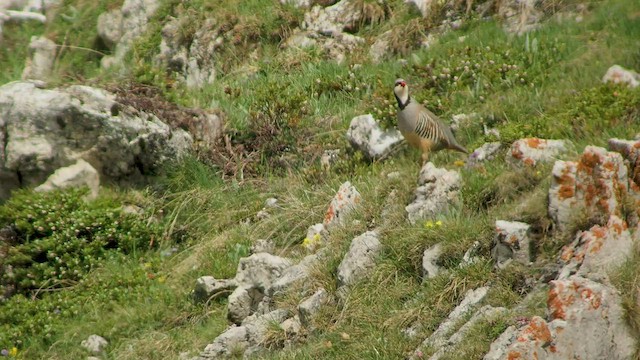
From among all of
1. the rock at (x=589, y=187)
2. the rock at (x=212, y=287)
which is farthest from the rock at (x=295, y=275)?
the rock at (x=589, y=187)

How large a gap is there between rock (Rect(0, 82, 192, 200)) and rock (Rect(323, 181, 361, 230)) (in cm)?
275

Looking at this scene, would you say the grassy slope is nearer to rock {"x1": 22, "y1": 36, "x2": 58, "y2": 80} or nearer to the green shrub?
the green shrub

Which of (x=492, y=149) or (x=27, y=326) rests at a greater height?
(x=492, y=149)

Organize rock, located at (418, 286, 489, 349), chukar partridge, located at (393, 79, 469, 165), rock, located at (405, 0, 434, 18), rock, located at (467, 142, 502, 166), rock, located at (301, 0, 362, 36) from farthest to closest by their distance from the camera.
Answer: rock, located at (301, 0, 362, 36) → rock, located at (405, 0, 434, 18) → chukar partridge, located at (393, 79, 469, 165) → rock, located at (467, 142, 502, 166) → rock, located at (418, 286, 489, 349)

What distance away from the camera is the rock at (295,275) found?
896 cm

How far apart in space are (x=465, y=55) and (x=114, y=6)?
6668mm

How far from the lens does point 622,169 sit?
7.69 meters

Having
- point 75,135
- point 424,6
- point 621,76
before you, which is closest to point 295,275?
point 75,135

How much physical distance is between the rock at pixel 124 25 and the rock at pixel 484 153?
689 cm

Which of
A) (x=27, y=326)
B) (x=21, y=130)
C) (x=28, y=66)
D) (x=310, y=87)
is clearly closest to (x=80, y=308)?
(x=27, y=326)

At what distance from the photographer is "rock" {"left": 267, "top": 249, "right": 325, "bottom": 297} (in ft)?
29.4

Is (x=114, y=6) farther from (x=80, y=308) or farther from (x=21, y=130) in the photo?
(x=80, y=308)

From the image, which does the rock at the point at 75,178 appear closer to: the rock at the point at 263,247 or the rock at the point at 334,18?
the rock at the point at 263,247

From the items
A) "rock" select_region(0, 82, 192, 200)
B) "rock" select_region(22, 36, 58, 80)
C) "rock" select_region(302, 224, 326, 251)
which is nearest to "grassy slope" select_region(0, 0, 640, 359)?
"rock" select_region(302, 224, 326, 251)
